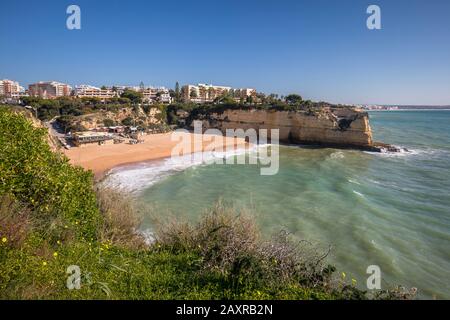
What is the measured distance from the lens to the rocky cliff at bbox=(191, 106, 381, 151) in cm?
4025

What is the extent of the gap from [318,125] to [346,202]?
26.1m

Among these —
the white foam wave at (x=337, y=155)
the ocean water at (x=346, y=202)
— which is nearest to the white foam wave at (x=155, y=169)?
the ocean water at (x=346, y=202)

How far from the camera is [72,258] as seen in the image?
19.5 feet

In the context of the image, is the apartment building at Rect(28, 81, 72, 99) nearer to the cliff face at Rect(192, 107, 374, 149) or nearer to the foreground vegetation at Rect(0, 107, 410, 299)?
the cliff face at Rect(192, 107, 374, 149)

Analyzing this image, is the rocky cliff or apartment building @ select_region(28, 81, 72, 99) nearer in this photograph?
the rocky cliff

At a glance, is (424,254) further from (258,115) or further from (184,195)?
(258,115)

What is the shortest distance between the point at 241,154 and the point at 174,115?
85.5 feet

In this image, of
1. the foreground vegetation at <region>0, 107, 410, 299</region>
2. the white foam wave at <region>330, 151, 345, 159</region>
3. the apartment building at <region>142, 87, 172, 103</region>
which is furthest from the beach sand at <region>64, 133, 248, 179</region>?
the apartment building at <region>142, 87, 172, 103</region>

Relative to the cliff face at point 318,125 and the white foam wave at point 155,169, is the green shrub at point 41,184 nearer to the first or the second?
the white foam wave at point 155,169

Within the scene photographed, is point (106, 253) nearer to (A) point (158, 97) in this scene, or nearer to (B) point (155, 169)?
(B) point (155, 169)

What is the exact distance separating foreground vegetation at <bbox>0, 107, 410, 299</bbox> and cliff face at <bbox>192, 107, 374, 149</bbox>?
36.6m

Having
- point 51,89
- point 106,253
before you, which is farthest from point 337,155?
point 51,89

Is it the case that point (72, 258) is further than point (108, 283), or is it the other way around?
point (72, 258)
